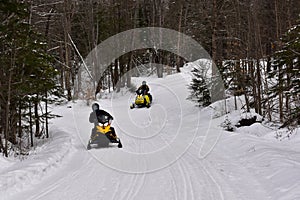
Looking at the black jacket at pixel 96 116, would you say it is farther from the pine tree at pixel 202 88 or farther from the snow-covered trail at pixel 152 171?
the pine tree at pixel 202 88

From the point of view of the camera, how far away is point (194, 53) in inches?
1427

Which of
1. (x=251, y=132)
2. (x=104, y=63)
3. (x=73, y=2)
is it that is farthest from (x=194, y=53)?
(x=251, y=132)

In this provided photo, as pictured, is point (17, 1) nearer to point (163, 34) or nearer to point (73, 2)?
point (73, 2)

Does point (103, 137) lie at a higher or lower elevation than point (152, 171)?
higher

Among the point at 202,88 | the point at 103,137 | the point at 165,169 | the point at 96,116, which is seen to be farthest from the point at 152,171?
the point at 202,88

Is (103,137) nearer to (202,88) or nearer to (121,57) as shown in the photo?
(202,88)

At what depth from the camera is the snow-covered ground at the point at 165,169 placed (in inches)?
230

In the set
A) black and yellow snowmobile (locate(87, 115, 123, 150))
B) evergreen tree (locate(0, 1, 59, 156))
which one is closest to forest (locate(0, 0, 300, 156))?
evergreen tree (locate(0, 1, 59, 156))

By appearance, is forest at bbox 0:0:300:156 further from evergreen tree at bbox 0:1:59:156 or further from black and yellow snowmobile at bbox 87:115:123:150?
black and yellow snowmobile at bbox 87:115:123:150

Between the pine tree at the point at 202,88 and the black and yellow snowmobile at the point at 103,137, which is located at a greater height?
the pine tree at the point at 202,88

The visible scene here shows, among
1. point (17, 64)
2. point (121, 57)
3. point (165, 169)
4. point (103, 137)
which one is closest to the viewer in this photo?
point (165, 169)

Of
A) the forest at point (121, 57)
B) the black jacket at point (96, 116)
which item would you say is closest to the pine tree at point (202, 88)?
the forest at point (121, 57)

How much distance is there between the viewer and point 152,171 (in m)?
7.36

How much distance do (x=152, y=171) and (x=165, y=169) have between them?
1.11 ft
